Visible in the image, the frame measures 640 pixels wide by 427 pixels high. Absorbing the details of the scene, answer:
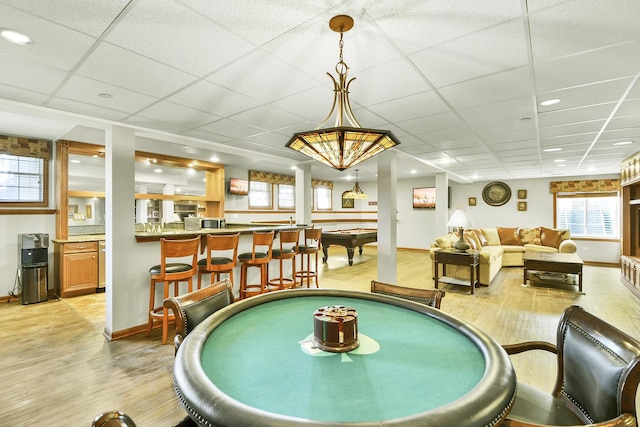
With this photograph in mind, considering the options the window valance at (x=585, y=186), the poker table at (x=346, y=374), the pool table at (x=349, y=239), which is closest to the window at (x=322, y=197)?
the pool table at (x=349, y=239)

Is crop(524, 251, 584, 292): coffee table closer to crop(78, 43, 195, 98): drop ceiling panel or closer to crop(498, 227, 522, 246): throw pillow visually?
crop(498, 227, 522, 246): throw pillow

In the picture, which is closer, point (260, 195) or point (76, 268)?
point (76, 268)

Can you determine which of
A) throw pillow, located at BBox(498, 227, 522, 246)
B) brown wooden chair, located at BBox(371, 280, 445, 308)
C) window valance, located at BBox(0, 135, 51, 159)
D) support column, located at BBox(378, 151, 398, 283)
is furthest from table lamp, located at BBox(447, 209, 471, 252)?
window valance, located at BBox(0, 135, 51, 159)

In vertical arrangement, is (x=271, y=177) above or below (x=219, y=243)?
above

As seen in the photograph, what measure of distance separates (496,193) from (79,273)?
1074 cm

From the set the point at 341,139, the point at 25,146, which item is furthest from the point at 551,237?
the point at 25,146

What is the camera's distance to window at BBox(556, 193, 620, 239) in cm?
803

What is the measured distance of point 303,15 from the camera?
160 cm

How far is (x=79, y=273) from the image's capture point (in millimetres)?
4773

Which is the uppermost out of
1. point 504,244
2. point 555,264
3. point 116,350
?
point 504,244

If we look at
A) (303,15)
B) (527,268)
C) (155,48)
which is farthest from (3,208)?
(527,268)

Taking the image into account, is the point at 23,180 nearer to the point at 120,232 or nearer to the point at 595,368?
the point at 120,232

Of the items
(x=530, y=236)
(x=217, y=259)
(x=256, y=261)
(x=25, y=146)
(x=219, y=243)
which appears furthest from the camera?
(x=530, y=236)

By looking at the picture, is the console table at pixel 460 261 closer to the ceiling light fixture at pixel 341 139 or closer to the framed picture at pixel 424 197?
the ceiling light fixture at pixel 341 139
